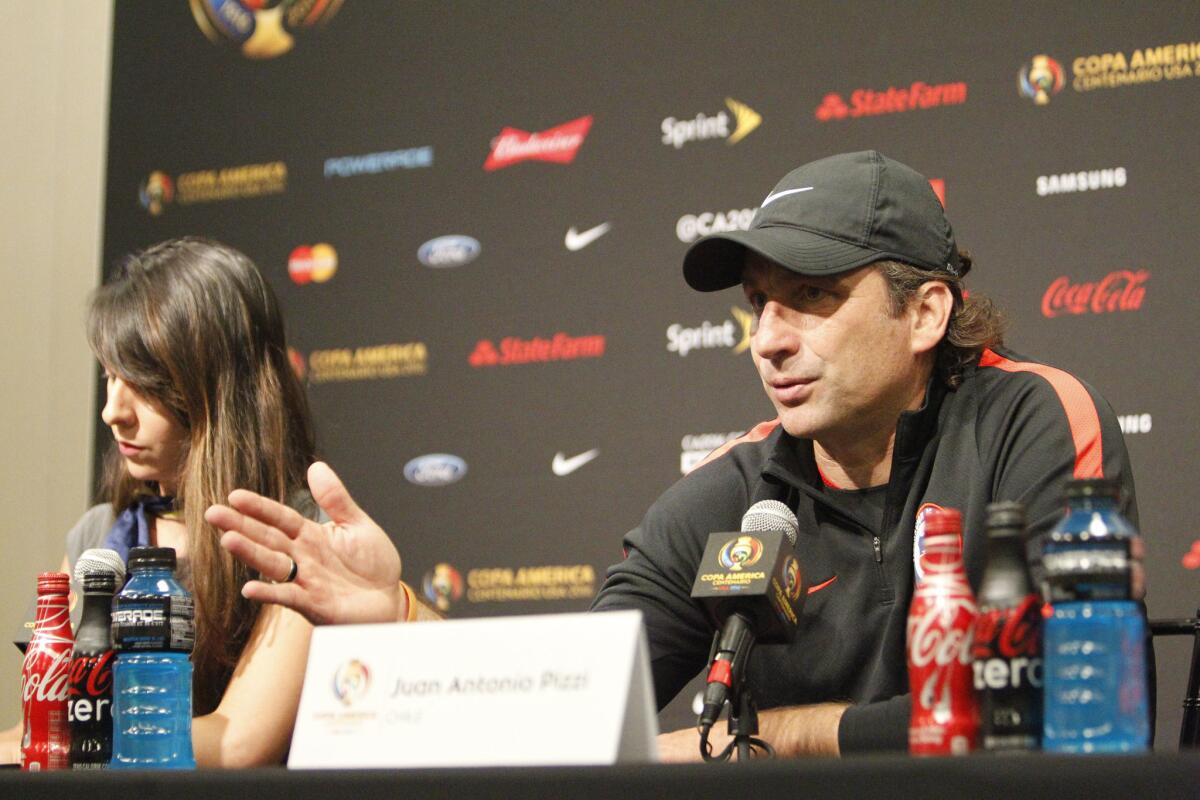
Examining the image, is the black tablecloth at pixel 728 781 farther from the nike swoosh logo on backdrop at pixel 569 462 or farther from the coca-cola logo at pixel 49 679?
the nike swoosh logo on backdrop at pixel 569 462

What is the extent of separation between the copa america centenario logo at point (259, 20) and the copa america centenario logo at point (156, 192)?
19.2 inches

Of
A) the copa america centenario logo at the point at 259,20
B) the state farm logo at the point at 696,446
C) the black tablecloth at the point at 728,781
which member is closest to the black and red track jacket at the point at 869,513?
the black tablecloth at the point at 728,781

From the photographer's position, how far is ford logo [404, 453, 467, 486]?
4.02m

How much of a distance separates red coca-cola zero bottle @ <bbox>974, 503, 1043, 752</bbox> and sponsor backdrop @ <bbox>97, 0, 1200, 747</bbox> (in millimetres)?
2189

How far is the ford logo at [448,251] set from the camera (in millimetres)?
4098

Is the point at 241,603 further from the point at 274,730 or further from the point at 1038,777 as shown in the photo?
the point at 1038,777

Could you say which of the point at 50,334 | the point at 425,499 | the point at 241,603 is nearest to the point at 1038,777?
the point at 241,603

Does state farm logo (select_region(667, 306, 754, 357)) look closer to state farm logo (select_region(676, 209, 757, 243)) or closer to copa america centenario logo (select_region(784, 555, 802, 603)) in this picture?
state farm logo (select_region(676, 209, 757, 243))

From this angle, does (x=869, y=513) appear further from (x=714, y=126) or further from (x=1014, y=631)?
(x=714, y=126)

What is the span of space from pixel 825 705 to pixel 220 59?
11.6ft

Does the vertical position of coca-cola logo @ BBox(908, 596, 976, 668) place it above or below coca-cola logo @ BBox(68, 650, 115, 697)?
above

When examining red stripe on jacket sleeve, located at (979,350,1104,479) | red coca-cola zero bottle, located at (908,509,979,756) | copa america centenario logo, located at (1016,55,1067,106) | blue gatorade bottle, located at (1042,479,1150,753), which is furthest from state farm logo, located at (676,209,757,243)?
blue gatorade bottle, located at (1042,479,1150,753)

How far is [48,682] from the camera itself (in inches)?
61.7

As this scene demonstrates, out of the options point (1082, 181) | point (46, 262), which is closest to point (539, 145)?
point (1082, 181)
